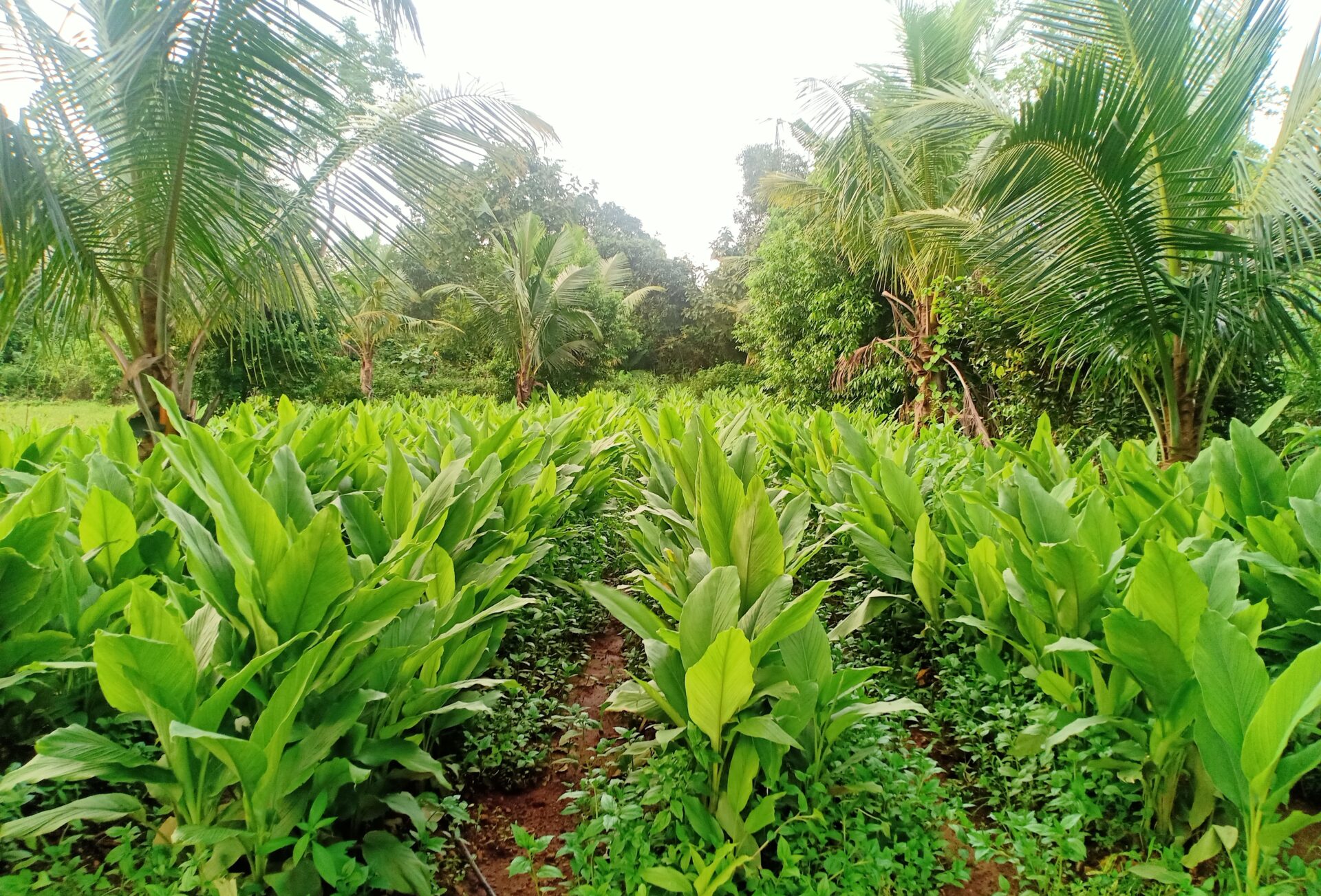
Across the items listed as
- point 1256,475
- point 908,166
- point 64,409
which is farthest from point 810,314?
point 64,409

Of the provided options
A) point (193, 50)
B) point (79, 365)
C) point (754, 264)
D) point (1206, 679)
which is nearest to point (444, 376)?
point (79, 365)

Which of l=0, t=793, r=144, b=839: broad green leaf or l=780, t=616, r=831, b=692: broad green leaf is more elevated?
l=780, t=616, r=831, b=692: broad green leaf

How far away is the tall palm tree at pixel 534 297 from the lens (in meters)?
12.6

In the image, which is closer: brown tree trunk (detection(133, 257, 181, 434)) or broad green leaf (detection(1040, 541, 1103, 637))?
broad green leaf (detection(1040, 541, 1103, 637))

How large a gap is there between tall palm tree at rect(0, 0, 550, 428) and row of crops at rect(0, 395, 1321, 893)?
154 cm

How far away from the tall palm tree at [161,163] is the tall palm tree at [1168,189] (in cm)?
336

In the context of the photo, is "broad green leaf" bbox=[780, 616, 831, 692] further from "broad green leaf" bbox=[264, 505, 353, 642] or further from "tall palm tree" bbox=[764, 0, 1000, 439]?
"tall palm tree" bbox=[764, 0, 1000, 439]

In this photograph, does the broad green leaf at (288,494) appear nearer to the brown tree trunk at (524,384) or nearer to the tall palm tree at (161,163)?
the tall palm tree at (161,163)

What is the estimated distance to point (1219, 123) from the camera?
3434 mm

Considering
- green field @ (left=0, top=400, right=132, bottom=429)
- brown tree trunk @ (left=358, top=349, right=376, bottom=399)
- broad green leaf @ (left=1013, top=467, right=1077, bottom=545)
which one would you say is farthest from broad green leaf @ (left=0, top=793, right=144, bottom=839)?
brown tree trunk @ (left=358, top=349, right=376, bottom=399)

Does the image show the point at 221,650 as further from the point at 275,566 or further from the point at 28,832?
the point at 28,832

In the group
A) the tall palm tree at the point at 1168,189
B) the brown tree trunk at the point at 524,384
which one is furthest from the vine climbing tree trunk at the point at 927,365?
the brown tree trunk at the point at 524,384

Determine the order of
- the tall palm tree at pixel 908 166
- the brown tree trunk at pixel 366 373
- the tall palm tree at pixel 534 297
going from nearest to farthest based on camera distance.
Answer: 1. the tall palm tree at pixel 908 166
2. the tall palm tree at pixel 534 297
3. the brown tree trunk at pixel 366 373

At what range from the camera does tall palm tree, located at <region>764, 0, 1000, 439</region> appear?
704cm
